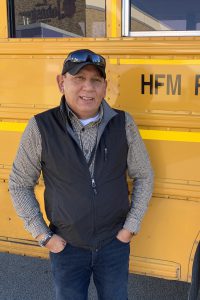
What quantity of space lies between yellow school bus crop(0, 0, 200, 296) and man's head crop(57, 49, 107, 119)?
0.40 meters

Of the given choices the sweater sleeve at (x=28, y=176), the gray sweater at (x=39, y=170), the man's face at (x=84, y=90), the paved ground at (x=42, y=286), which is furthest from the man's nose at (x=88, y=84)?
the paved ground at (x=42, y=286)

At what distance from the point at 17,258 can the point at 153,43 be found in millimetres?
2103

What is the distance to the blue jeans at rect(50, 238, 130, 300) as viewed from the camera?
168cm

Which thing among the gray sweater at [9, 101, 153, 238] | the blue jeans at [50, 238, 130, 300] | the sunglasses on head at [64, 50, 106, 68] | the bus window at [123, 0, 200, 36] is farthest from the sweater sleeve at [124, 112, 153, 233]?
the bus window at [123, 0, 200, 36]

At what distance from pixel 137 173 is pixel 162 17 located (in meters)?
0.75

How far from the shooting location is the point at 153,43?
1870 mm

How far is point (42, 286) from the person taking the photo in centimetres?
279

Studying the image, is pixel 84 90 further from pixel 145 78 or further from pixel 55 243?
pixel 55 243

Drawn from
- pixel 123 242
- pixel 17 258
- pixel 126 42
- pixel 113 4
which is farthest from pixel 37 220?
pixel 17 258

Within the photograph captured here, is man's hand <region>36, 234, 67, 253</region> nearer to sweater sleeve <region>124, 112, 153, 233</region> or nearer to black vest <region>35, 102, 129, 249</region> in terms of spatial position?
black vest <region>35, 102, 129, 249</region>

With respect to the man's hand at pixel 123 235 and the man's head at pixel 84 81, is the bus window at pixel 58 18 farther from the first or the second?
the man's hand at pixel 123 235

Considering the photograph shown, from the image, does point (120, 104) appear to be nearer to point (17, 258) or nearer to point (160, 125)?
point (160, 125)

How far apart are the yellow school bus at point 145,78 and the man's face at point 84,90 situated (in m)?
0.41

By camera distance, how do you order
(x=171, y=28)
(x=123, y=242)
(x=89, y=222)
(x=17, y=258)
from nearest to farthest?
(x=89, y=222) < (x=123, y=242) < (x=171, y=28) < (x=17, y=258)
